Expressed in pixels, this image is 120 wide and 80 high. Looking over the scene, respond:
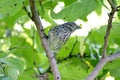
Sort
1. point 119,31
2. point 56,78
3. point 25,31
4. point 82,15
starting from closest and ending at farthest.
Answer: point 56,78
point 82,15
point 119,31
point 25,31

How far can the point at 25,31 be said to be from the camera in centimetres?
197

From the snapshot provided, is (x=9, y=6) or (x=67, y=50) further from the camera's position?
(x=67, y=50)

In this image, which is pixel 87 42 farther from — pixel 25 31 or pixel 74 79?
pixel 25 31

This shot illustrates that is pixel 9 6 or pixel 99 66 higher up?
pixel 9 6

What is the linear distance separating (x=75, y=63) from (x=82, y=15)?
269mm

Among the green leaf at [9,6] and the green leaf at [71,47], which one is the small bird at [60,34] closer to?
the green leaf at [71,47]

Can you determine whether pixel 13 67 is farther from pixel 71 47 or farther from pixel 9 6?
pixel 71 47

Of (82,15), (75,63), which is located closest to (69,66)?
(75,63)

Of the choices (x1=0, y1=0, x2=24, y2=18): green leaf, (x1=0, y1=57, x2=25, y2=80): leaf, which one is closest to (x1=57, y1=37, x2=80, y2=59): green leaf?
(x1=0, y1=57, x2=25, y2=80): leaf

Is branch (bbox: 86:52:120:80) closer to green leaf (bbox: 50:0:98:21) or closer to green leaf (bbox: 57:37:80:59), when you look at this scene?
green leaf (bbox: 50:0:98:21)

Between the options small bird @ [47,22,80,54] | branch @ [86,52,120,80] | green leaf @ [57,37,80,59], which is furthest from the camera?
green leaf @ [57,37,80,59]

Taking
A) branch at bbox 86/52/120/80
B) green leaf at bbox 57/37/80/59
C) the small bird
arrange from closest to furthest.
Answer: branch at bbox 86/52/120/80 → the small bird → green leaf at bbox 57/37/80/59

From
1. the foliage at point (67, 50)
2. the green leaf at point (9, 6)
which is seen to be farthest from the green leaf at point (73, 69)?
the green leaf at point (9, 6)

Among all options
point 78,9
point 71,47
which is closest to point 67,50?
point 71,47
